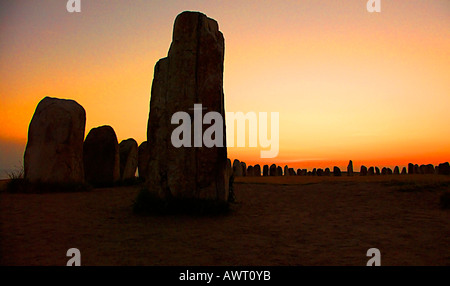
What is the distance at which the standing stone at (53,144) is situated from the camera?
1008 centimetres

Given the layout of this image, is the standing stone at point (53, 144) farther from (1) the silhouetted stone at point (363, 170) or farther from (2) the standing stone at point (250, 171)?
(1) the silhouetted stone at point (363, 170)

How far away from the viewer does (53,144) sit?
10.2m

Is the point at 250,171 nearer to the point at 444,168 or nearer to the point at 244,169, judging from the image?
the point at 244,169

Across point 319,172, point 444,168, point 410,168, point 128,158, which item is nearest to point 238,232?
point 128,158

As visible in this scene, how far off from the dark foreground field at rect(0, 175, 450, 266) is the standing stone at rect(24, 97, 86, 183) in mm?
1243

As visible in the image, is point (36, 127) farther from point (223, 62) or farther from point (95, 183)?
point (223, 62)

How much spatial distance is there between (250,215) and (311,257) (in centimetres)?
297

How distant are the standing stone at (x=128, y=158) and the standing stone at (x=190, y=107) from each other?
8.02 m

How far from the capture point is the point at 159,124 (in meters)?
7.19

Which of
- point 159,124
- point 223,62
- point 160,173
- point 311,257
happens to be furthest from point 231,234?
point 223,62

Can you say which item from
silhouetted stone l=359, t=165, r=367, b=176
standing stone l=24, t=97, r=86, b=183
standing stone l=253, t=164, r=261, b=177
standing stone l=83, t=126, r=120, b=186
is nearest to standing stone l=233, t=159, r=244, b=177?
standing stone l=253, t=164, r=261, b=177

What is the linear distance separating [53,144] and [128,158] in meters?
5.03

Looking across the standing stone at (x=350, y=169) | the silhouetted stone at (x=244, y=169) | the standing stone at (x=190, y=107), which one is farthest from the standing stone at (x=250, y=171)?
the standing stone at (x=190, y=107)

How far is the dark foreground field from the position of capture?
4.09 metres
